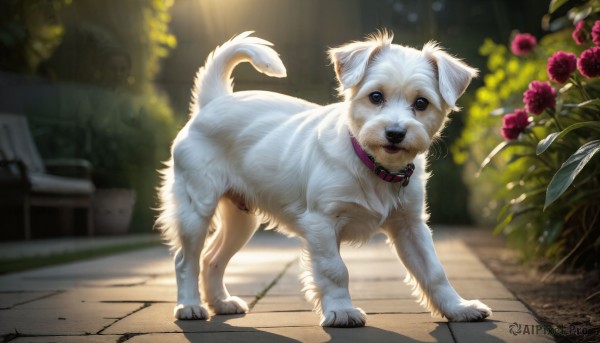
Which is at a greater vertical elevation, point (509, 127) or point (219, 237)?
point (509, 127)

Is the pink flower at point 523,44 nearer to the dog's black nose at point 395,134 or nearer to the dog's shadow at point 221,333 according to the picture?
the dog's black nose at point 395,134

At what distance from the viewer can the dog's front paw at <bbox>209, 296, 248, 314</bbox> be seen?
3.44 meters

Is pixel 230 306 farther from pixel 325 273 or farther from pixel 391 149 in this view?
pixel 391 149

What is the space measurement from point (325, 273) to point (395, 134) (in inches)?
25.7

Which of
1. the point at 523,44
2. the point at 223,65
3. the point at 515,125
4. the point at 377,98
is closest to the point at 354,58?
→ the point at 377,98

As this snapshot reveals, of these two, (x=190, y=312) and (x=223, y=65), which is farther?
(x=223, y=65)

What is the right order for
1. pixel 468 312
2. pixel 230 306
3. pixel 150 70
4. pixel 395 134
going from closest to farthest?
pixel 395 134 < pixel 468 312 < pixel 230 306 < pixel 150 70

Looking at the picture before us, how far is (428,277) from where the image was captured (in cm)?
309

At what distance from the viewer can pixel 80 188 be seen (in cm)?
788

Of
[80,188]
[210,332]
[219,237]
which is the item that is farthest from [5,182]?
[210,332]

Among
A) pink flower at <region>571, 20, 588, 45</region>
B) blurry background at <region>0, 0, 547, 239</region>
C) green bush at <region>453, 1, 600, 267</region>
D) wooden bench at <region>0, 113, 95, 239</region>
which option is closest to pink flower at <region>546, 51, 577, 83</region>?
green bush at <region>453, 1, 600, 267</region>

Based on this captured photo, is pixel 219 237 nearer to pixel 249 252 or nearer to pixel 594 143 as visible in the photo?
pixel 594 143

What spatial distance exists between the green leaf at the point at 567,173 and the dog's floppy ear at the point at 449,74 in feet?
1.55

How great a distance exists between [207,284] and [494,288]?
152cm
